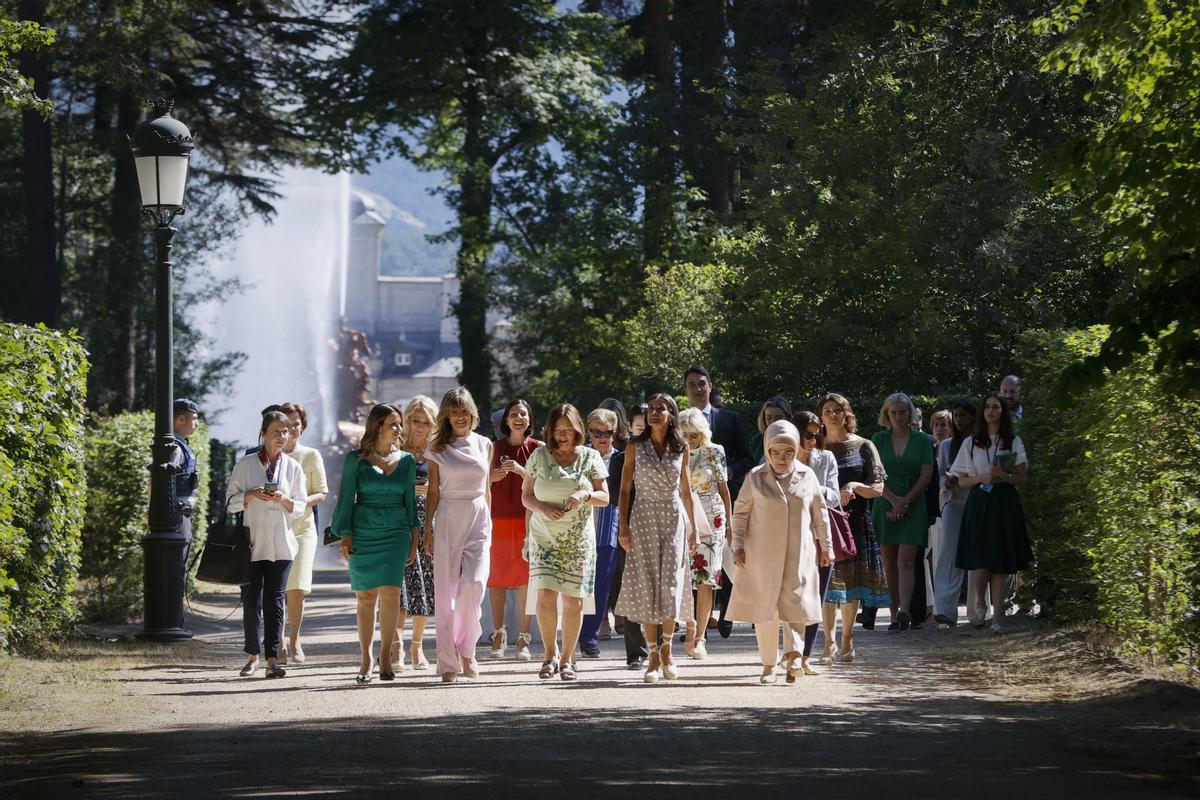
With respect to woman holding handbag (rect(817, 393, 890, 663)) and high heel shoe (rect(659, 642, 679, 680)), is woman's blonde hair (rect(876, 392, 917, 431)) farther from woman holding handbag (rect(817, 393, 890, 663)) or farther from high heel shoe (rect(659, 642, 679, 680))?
high heel shoe (rect(659, 642, 679, 680))

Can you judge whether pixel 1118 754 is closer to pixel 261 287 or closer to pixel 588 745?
pixel 588 745

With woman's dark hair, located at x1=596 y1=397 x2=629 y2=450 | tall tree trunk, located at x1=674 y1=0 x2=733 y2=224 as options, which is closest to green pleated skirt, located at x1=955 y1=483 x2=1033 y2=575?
woman's dark hair, located at x1=596 y1=397 x2=629 y2=450

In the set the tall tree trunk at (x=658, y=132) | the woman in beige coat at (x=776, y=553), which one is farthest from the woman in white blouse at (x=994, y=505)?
the tall tree trunk at (x=658, y=132)

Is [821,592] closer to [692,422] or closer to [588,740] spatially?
[692,422]

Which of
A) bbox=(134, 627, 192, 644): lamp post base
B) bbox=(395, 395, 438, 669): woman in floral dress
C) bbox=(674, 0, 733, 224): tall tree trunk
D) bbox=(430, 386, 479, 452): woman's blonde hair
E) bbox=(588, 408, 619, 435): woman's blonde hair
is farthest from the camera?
bbox=(674, 0, 733, 224): tall tree trunk

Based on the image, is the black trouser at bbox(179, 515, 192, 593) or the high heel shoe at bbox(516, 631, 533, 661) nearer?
the high heel shoe at bbox(516, 631, 533, 661)

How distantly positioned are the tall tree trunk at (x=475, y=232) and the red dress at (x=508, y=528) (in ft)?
77.7

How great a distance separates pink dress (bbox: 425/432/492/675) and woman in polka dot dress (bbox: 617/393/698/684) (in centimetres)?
97

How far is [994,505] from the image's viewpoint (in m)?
15.8

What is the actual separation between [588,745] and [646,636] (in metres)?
3.33

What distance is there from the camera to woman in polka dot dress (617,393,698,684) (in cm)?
1226

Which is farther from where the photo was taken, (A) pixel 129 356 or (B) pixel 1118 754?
(A) pixel 129 356

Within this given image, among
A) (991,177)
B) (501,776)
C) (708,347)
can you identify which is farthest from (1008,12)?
(501,776)

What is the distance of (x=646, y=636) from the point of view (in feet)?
40.5
